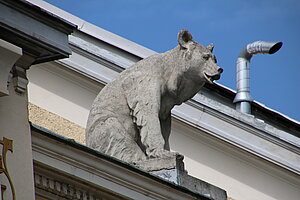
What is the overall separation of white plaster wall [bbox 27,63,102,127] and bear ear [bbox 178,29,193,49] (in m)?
3.98

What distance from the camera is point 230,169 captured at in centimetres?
1991

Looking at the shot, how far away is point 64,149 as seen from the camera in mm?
12211

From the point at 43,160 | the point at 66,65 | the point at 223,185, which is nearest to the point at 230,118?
the point at 223,185

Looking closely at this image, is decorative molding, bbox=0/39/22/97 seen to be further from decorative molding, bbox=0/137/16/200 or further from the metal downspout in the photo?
the metal downspout

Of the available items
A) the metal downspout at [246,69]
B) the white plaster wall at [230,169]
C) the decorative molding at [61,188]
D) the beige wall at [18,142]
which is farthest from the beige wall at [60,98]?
the beige wall at [18,142]

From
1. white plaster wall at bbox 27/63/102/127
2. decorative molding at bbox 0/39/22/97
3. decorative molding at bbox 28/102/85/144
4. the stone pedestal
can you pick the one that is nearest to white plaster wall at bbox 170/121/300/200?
white plaster wall at bbox 27/63/102/127

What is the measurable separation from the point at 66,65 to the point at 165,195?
20.7 feet

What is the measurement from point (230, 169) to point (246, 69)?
2.62m

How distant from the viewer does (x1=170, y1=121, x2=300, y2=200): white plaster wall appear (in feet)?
64.4

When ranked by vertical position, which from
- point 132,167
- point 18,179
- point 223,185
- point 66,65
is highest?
point 66,65

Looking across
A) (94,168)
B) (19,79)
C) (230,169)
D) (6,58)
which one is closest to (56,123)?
(230,169)

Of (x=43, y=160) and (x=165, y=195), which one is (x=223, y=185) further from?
(x=43, y=160)

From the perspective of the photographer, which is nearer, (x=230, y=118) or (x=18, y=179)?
(x=18, y=179)

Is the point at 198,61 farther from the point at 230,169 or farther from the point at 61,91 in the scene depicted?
the point at 230,169
